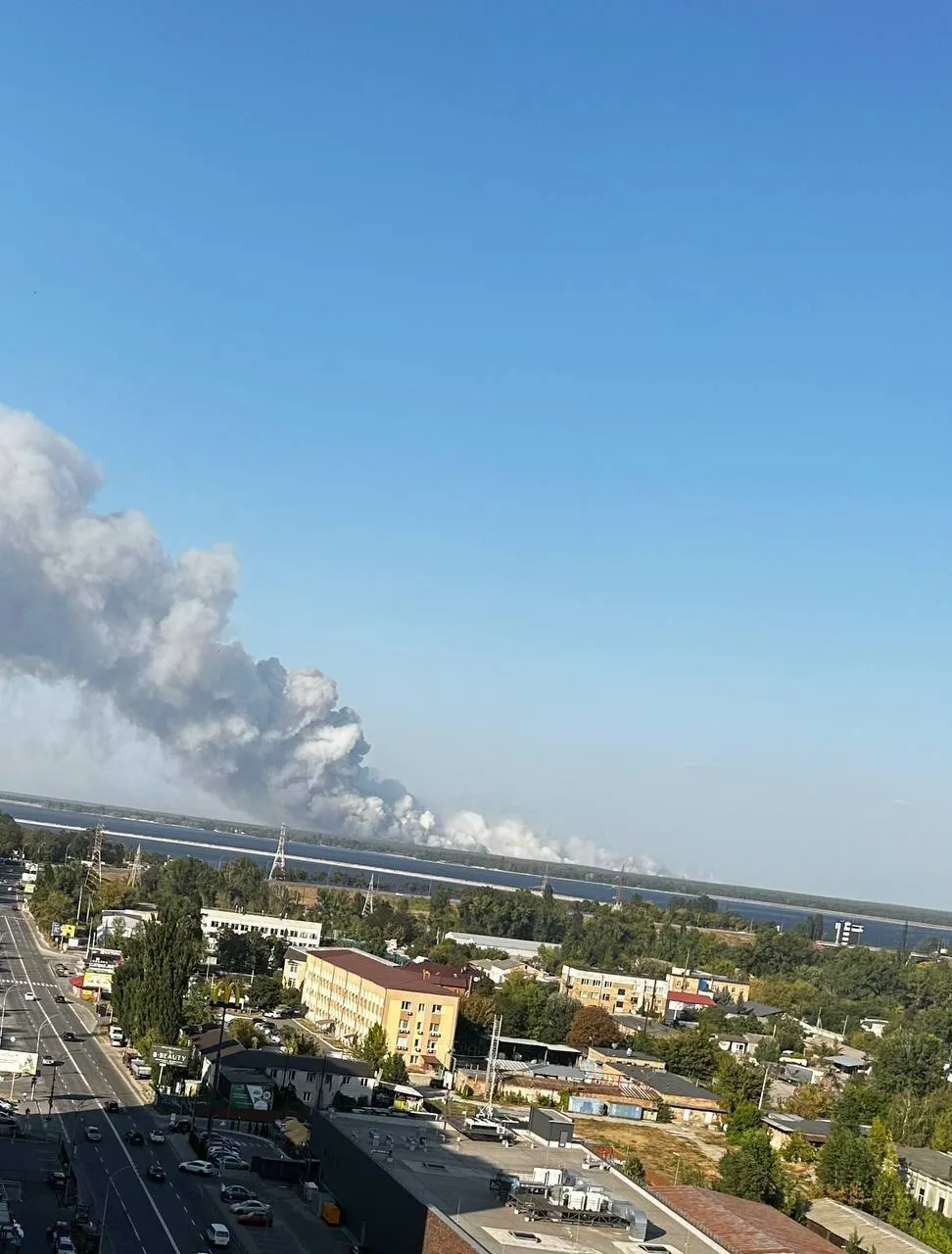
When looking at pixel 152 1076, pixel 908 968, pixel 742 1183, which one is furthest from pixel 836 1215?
pixel 908 968

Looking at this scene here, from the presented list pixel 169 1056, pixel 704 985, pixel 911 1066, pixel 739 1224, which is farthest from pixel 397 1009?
pixel 704 985

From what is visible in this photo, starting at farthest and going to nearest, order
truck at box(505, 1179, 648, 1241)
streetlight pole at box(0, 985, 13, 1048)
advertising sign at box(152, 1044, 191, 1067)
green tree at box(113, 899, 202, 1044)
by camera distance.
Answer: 1. streetlight pole at box(0, 985, 13, 1048)
2. green tree at box(113, 899, 202, 1044)
3. advertising sign at box(152, 1044, 191, 1067)
4. truck at box(505, 1179, 648, 1241)

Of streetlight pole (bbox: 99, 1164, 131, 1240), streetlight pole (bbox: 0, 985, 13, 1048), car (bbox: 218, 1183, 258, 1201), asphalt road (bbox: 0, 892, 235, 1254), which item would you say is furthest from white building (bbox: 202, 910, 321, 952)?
car (bbox: 218, 1183, 258, 1201)

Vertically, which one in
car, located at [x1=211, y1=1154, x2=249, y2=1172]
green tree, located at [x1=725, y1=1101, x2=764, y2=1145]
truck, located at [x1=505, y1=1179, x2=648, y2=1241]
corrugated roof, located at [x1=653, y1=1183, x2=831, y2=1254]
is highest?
truck, located at [x1=505, y1=1179, x2=648, y2=1241]

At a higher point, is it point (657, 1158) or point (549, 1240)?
point (549, 1240)

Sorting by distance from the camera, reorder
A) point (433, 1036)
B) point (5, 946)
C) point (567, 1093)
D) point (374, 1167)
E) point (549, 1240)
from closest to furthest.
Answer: point (549, 1240) → point (374, 1167) → point (567, 1093) → point (433, 1036) → point (5, 946)

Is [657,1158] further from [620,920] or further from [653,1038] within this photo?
[620,920]

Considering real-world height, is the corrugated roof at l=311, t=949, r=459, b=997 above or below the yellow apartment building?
above

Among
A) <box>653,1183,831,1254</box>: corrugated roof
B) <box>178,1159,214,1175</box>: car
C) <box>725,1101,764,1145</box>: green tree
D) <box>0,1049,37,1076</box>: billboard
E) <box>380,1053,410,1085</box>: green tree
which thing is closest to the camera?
<box>653,1183,831,1254</box>: corrugated roof

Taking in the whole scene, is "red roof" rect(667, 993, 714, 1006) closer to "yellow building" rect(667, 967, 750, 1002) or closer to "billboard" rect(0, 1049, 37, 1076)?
"yellow building" rect(667, 967, 750, 1002)
